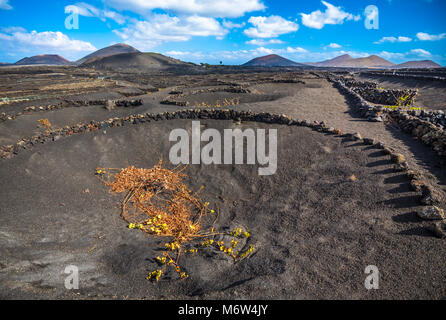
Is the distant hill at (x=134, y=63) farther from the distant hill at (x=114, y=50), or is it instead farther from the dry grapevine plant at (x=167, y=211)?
the distant hill at (x=114, y=50)

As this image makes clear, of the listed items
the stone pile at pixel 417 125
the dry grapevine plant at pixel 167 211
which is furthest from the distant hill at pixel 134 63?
the dry grapevine plant at pixel 167 211

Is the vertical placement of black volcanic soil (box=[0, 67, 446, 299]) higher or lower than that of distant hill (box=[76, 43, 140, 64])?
lower

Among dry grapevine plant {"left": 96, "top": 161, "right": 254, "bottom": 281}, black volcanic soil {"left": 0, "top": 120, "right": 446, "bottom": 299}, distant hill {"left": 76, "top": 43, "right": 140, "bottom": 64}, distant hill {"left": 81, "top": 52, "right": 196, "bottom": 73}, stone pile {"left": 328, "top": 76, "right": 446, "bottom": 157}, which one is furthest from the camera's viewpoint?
distant hill {"left": 76, "top": 43, "right": 140, "bottom": 64}

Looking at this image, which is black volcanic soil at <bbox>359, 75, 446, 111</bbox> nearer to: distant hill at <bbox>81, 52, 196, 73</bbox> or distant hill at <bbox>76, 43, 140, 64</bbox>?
distant hill at <bbox>81, 52, 196, 73</bbox>

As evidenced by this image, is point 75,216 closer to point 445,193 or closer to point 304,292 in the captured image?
point 304,292

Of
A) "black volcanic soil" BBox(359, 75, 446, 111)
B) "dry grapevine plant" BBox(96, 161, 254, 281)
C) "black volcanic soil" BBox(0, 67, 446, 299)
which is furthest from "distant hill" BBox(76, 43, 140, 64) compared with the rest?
"dry grapevine plant" BBox(96, 161, 254, 281)

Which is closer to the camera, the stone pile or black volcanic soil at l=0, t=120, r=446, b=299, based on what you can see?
black volcanic soil at l=0, t=120, r=446, b=299

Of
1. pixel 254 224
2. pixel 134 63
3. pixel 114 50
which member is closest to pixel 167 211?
pixel 254 224

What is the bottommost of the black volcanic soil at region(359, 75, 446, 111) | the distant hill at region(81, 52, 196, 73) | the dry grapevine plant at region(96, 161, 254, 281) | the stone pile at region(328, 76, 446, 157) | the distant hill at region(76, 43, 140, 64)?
the dry grapevine plant at region(96, 161, 254, 281)
